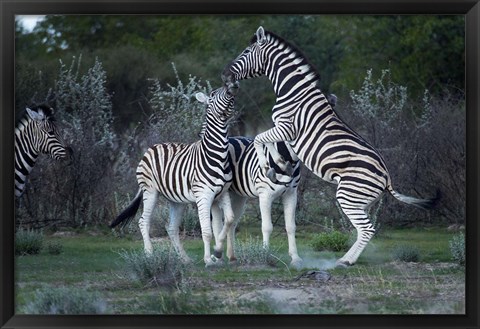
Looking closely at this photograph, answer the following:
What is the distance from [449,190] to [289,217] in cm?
416

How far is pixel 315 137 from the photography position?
11195mm

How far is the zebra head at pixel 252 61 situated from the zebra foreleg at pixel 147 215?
1796 millimetres

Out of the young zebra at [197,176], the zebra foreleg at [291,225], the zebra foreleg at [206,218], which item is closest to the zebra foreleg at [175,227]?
the young zebra at [197,176]

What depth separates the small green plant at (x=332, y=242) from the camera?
1255cm

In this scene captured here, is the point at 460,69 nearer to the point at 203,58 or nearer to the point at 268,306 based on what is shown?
the point at 203,58

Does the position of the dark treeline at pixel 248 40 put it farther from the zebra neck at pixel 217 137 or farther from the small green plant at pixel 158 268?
the small green plant at pixel 158 268

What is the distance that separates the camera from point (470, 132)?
26.8 feet

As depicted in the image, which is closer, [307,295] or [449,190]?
[307,295]

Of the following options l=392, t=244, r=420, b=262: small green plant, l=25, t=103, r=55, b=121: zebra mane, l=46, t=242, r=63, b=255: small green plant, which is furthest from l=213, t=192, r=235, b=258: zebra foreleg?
l=25, t=103, r=55, b=121: zebra mane

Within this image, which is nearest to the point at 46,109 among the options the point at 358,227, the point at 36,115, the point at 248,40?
the point at 36,115

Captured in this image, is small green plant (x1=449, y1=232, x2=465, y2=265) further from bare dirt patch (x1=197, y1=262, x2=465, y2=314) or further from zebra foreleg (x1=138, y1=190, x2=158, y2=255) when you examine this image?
zebra foreleg (x1=138, y1=190, x2=158, y2=255)

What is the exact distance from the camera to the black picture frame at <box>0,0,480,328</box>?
8.00 meters
